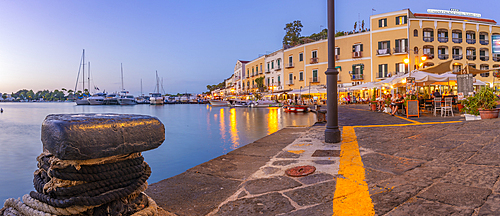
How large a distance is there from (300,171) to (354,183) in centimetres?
64

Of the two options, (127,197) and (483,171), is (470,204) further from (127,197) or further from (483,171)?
(127,197)

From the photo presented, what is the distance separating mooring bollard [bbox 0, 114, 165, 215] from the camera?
3.77ft

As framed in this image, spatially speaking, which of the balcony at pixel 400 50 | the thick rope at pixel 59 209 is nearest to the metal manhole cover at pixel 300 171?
the thick rope at pixel 59 209

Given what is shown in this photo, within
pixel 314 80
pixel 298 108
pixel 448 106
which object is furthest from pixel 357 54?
pixel 448 106

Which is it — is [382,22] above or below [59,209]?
above

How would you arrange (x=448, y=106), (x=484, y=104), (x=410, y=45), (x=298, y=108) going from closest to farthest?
(x=484, y=104) → (x=448, y=106) → (x=298, y=108) → (x=410, y=45)

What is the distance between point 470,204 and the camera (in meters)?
1.79

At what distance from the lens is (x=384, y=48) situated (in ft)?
97.9

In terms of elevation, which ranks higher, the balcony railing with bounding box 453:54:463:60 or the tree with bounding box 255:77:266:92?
the balcony railing with bounding box 453:54:463:60

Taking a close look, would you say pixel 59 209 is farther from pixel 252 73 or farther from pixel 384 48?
pixel 252 73

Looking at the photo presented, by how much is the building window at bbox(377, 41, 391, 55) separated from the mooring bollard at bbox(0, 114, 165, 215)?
Result: 32834mm

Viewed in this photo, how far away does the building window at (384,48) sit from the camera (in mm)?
29547

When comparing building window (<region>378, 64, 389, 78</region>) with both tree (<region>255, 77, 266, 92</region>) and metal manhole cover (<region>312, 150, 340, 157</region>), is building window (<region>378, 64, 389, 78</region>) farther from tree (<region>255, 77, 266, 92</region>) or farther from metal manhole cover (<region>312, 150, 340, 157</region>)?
metal manhole cover (<region>312, 150, 340, 157</region>)

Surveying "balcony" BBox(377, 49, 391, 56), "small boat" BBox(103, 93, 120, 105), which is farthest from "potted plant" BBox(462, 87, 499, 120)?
"small boat" BBox(103, 93, 120, 105)
